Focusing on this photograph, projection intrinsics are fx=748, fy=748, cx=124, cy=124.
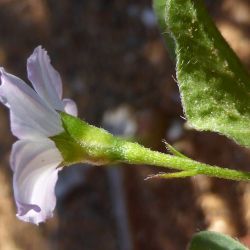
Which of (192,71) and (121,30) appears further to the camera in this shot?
(121,30)

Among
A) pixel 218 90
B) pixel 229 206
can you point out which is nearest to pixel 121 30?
pixel 229 206

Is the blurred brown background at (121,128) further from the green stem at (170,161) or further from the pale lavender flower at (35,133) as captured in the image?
the pale lavender flower at (35,133)

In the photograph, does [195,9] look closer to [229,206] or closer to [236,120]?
[236,120]

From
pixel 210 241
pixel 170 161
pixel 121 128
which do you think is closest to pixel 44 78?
pixel 170 161

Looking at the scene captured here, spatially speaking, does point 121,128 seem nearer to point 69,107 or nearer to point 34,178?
point 69,107

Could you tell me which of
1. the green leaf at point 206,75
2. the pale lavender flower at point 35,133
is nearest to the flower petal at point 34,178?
the pale lavender flower at point 35,133
